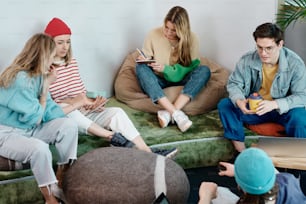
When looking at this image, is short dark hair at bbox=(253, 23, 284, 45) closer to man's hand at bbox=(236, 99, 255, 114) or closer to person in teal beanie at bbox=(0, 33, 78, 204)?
man's hand at bbox=(236, 99, 255, 114)

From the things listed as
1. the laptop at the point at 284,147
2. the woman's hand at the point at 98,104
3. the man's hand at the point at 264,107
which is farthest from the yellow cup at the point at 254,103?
the woman's hand at the point at 98,104

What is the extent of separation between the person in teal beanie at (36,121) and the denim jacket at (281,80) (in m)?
1.08

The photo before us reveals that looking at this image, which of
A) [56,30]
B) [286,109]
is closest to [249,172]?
Result: [286,109]

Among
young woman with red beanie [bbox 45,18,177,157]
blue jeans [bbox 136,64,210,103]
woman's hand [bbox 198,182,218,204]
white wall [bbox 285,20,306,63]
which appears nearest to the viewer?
woman's hand [bbox 198,182,218,204]

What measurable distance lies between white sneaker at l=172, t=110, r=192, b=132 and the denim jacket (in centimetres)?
32

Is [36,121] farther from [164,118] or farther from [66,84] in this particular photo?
[164,118]

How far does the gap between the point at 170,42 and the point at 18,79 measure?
1.36 m

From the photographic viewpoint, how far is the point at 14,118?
2.86 meters

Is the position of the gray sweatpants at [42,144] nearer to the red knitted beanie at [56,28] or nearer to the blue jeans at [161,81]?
the red knitted beanie at [56,28]

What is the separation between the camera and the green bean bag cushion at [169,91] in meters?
3.72

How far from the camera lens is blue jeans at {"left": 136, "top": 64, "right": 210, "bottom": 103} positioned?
3600 mm

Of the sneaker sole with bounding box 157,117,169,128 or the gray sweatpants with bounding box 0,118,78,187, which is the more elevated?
the gray sweatpants with bounding box 0,118,78,187

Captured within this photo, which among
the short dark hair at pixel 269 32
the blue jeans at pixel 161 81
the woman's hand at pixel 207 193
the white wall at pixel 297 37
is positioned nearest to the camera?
the woman's hand at pixel 207 193

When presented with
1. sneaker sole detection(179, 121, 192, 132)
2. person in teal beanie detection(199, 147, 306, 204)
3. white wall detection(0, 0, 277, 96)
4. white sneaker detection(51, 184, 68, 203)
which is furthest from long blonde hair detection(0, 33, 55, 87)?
person in teal beanie detection(199, 147, 306, 204)
